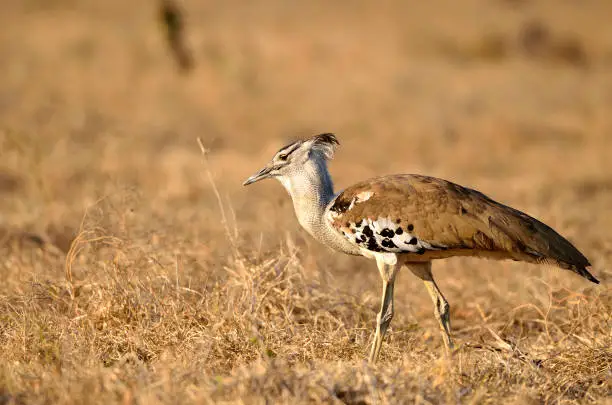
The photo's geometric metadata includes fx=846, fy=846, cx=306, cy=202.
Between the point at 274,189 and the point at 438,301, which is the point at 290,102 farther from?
the point at 438,301

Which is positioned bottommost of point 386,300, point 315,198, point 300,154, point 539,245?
point 386,300

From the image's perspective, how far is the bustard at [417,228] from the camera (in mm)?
4180

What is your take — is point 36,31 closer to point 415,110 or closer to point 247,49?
point 247,49

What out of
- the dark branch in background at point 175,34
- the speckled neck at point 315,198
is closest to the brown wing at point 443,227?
the speckled neck at point 315,198

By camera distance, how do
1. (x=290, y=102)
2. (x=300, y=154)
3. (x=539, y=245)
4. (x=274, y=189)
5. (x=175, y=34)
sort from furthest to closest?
1. (x=175, y=34)
2. (x=290, y=102)
3. (x=274, y=189)
4. (x=300, y=154)
5. (x=539, y=245)

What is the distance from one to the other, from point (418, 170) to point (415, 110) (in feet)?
10.7

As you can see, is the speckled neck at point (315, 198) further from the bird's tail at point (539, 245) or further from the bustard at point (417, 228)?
the bird's tail at point (539, 245)

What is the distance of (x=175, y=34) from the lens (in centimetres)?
1524

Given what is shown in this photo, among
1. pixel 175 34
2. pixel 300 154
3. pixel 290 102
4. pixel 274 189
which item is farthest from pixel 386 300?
pixel 175 34

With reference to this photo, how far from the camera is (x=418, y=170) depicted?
10.4 metres

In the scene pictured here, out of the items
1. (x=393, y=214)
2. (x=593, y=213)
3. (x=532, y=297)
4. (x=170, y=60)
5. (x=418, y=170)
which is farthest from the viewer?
(x=170, y=60)

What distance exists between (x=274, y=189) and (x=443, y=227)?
5.45 metres

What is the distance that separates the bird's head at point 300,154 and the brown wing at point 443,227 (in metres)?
0.41

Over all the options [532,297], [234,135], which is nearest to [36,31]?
[234,135]
